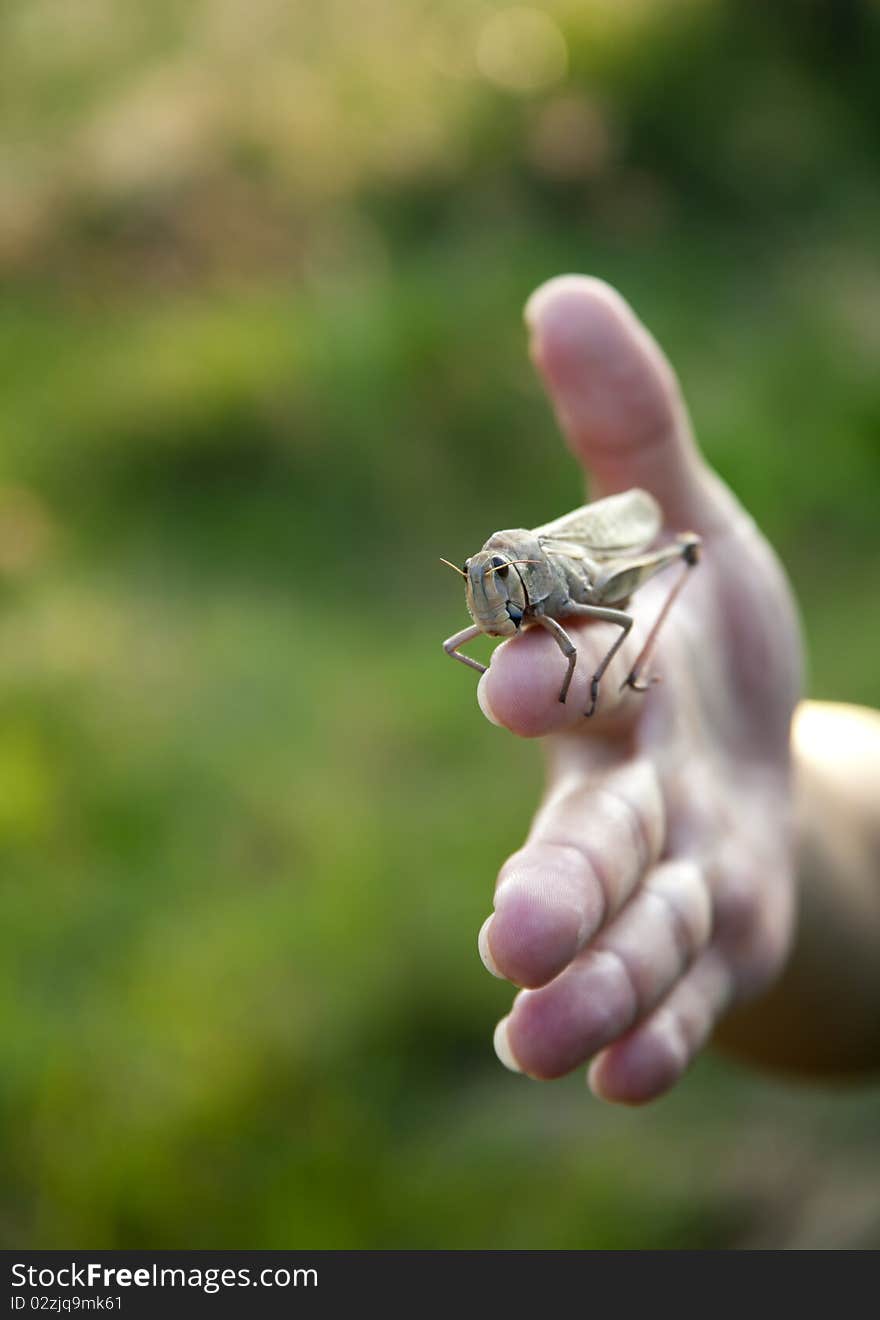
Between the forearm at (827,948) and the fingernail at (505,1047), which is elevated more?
the forearm at (827,948)

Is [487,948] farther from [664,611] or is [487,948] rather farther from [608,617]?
[664,611]

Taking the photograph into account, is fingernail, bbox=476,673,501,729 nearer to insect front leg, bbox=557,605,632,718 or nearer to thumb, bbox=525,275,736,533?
insect front leg, bbox=557,605,632,718

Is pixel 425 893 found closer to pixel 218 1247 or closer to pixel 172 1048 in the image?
pixel 172 1048

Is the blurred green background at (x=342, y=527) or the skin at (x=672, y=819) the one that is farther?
the blurred green background at (x=342, y=527)

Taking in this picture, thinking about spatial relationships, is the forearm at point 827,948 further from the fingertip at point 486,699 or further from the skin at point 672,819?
the fingertip at point 486,699

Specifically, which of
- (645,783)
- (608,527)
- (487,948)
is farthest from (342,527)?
(487,948)

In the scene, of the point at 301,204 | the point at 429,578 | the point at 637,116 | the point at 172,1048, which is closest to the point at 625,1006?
the point at 172,1048

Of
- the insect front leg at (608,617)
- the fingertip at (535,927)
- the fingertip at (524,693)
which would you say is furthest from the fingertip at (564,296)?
the fingertip at (535,927)
